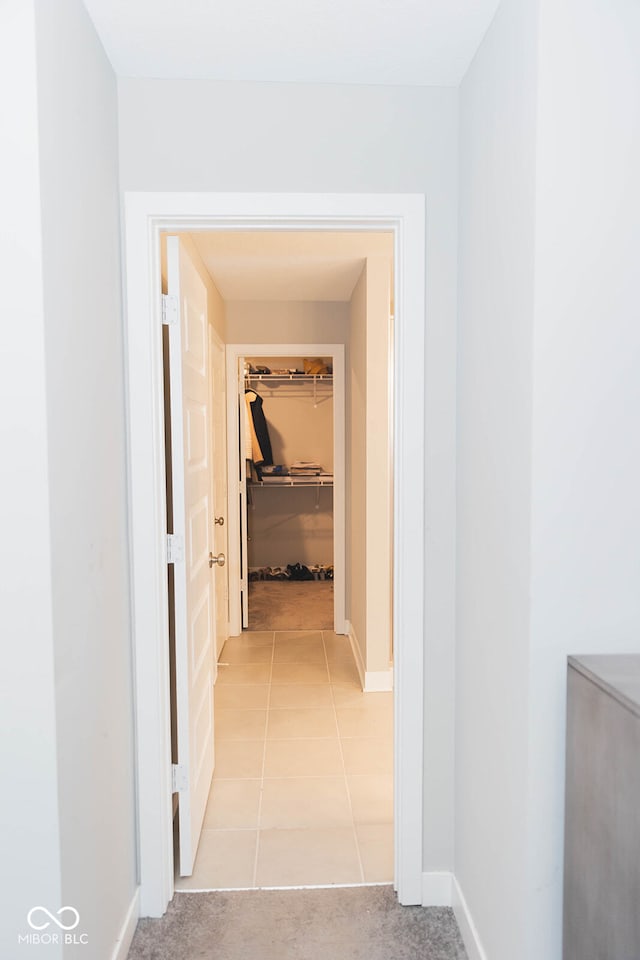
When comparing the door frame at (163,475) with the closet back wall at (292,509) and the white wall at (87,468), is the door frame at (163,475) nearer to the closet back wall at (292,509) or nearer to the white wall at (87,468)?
the white wall at (87,468)

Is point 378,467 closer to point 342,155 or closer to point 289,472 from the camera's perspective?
point 342,155

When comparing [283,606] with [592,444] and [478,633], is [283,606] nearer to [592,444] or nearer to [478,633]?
[478,633]

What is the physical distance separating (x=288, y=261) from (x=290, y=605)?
3.25m

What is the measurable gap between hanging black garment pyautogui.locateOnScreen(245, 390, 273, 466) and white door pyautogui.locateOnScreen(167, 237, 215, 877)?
14.6ft


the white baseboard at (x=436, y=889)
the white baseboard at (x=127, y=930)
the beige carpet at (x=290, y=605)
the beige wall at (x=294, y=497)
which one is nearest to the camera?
the white baseboard at (x=127, y=930)

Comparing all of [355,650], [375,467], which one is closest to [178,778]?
[375,467]

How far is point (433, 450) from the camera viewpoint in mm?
2129

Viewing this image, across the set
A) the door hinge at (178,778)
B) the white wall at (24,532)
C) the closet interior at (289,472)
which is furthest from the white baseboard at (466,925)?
the closet interior at (289,472)

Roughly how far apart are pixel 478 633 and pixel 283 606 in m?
4.42

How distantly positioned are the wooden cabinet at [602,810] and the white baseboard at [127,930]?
1.15 metres

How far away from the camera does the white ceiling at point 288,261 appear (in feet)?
11.8

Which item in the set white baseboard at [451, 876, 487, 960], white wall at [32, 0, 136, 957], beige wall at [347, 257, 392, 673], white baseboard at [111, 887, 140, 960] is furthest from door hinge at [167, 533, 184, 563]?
beige wall at [347, 257, 392, 673]

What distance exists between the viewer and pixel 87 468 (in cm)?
167

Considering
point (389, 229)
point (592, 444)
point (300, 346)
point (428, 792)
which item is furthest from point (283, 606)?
point (592, 444)
